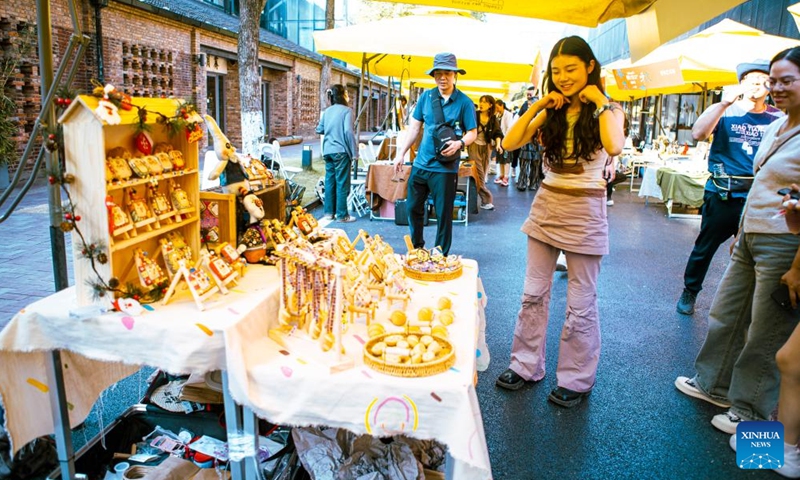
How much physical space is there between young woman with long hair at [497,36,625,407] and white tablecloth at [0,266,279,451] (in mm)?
1515

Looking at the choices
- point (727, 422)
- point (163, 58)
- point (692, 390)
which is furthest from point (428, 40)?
point (163, 58)

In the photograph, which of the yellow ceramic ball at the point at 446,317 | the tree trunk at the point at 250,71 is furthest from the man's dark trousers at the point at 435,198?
the tree trunk at the point at 250,71

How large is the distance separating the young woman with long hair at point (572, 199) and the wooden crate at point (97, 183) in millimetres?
1829

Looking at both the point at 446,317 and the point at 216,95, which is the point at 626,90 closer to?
the point at 446,317

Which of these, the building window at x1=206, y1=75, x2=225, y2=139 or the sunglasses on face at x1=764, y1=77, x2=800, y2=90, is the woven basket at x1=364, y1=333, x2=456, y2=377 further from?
the building window at x1=206, y1=75, x2=225, y2=139

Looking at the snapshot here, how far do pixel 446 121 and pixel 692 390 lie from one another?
284 centimetres

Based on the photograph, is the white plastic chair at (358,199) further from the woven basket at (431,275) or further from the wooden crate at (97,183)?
the wooden crate at (97,183)

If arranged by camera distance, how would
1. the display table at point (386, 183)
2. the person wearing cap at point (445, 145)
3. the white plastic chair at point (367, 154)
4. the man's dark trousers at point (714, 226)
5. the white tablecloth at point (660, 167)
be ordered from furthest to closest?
the white plastic chair at point (367, 154) → the white tablecloth at point (660, 167) → the display table at point (386, 183) → the person wearing cap at point (445, 145) → the man's dark trousers at point (714, 226)

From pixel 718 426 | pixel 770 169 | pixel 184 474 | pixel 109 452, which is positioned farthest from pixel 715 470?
pixel 109 452

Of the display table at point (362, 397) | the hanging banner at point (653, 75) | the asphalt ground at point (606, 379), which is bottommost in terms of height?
the asphalt ground at point (606, 379)

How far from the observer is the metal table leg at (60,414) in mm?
2158

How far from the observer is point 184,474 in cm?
229

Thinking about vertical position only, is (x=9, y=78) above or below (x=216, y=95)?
below

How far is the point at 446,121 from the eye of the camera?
16.5ft
